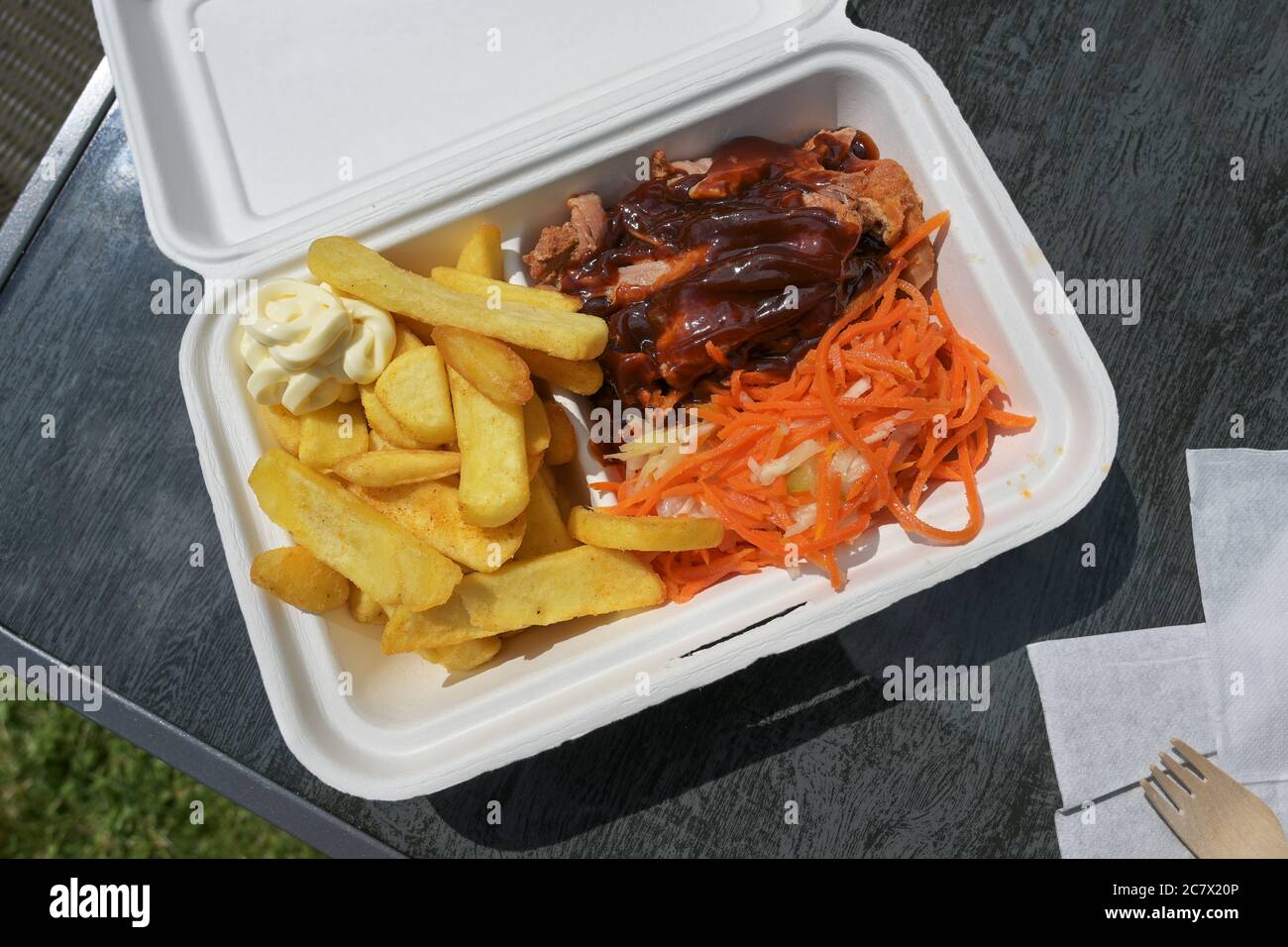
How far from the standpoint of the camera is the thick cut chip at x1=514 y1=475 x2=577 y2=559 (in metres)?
1.98

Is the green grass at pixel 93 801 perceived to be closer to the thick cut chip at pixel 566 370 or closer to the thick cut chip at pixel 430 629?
the thick cut chip at pixel 430 629

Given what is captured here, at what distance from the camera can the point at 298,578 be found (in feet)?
5.99

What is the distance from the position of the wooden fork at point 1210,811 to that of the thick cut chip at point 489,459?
6.21 feet

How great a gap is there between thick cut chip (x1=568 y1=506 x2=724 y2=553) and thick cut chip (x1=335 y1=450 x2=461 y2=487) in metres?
0.32

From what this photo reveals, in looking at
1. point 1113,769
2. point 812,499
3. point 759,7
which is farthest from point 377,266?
point 1113,769

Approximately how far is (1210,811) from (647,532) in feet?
5.71

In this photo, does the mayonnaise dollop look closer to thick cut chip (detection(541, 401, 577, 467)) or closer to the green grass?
thick cut chip (detection(541, 401, 577, 467))

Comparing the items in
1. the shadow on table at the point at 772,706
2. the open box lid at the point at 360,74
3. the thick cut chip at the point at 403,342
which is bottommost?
the shadow on table at the point at 772,706

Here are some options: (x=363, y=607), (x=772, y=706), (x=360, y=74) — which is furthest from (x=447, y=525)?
(x=360, y=74)

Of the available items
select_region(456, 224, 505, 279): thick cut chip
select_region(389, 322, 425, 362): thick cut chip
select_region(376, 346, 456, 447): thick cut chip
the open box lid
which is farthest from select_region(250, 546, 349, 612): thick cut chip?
the open box lid

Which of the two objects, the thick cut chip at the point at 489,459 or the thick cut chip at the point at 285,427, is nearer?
the thick cut chip at the point at 489,459

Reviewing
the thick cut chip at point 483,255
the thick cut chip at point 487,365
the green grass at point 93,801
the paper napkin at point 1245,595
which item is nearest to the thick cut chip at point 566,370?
the thick cut chip at point 487,365

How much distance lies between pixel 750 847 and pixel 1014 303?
1.57m

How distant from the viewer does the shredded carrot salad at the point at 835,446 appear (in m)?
2.01
